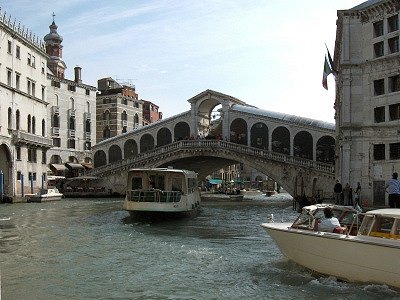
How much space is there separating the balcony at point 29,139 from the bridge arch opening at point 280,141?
1774cm

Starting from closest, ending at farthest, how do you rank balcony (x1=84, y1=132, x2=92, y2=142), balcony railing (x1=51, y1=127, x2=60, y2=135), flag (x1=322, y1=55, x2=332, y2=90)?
1. flag (x1=322, y1=55, x2=332, y2=90)
2. balcony railing (x1=51, y1=127, x2=60, y2=135)
3. balcony (x1=84, y1=132, x2=92, y2=142)

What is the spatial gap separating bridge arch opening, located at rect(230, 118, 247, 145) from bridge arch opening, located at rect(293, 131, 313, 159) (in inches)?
177

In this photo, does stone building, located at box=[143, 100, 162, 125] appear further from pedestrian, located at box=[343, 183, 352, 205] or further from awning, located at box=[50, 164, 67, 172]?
pedestrian, located at box=[343, 183, 352, 205]

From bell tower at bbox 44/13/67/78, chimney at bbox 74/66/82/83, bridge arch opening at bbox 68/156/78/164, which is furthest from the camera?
bell tower at bbox 44/13/67/78

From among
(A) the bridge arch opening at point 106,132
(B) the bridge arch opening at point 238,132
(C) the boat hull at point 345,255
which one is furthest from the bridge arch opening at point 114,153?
(C) the boat hull at point 345,255

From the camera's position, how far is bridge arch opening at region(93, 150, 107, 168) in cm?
5206

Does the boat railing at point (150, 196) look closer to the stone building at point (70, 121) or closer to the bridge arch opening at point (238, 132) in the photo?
the bridge arch opening at point (238, 132)

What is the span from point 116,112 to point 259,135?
2366cm

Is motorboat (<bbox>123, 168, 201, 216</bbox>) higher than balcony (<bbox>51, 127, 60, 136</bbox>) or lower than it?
lower

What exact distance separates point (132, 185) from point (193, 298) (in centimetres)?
1428

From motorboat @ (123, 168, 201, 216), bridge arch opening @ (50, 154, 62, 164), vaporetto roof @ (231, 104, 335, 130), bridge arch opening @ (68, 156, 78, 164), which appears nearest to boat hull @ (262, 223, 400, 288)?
motorboat @ (123, 168, 201, 216)

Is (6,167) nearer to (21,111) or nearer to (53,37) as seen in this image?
(21,111)

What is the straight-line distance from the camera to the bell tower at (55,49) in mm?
61594

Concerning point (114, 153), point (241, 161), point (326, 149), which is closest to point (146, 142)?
point (114, 153)
